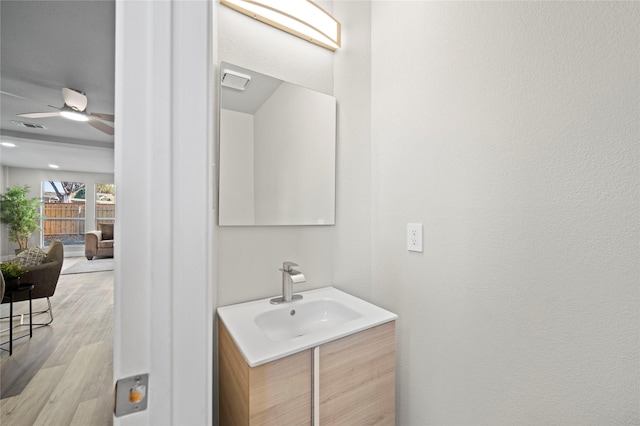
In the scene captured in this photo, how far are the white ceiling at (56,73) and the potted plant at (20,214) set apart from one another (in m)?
0.04

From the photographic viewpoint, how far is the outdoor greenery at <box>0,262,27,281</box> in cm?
37

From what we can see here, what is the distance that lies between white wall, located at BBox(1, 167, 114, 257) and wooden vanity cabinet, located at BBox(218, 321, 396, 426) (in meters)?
0.56

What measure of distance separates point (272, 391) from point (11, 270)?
68 cm

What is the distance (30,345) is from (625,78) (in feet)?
4.30

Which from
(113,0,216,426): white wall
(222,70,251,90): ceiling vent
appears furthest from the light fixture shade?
(222,70,251,90): ceiling vent

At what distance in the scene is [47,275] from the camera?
1.40 ft

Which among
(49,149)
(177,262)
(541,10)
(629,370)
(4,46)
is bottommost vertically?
(629,370)

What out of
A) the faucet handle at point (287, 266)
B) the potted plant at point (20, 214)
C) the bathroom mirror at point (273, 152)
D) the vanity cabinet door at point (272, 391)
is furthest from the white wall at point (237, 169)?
the potted plant at point (20, 214)

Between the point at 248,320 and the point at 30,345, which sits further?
the point at 248,320

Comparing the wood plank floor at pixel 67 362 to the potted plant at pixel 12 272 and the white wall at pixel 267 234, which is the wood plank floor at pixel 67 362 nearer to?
the potted plant at pixel 12 272

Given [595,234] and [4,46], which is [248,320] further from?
[595,234]

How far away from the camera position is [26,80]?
0.42 m

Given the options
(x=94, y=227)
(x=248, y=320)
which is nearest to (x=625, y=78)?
(x=94, y=227)

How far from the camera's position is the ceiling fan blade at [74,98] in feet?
1.51
